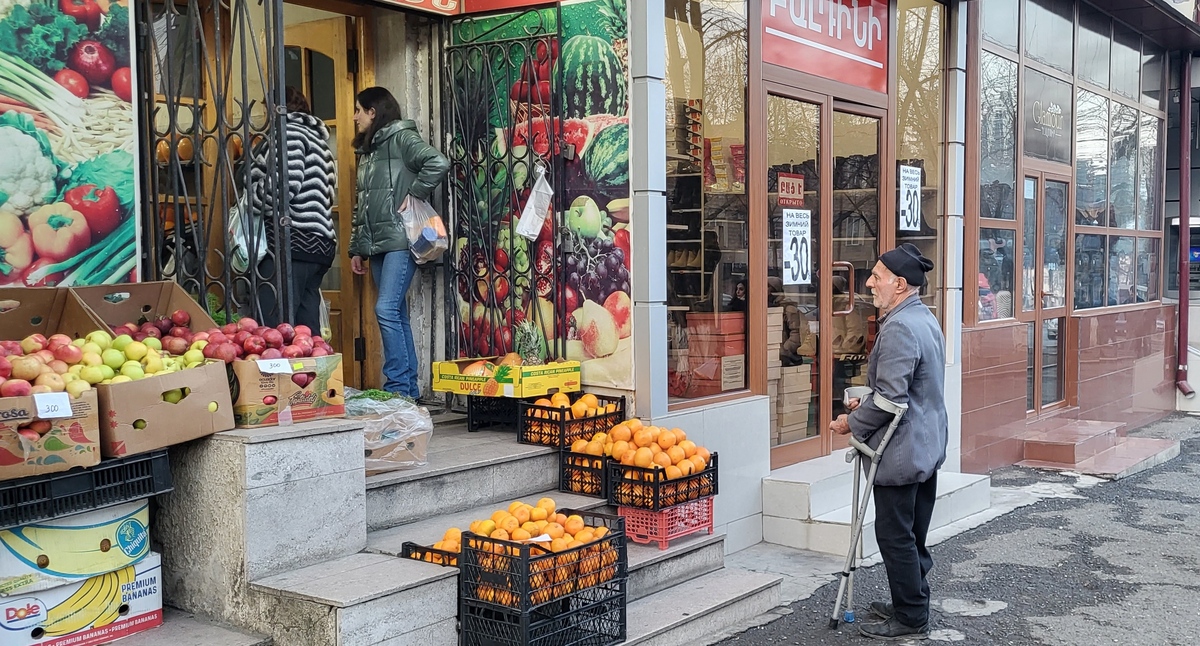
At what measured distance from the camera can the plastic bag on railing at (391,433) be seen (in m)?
5.37

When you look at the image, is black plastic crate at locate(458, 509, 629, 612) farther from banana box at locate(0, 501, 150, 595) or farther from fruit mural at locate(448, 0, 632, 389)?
fruit mural at locate(448, 0, 632, 389)

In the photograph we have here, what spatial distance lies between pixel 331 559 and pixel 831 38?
5421 mm

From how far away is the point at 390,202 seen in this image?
6719mm

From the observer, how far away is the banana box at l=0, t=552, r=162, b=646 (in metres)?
3.82

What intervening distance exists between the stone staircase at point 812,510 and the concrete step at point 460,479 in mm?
1708

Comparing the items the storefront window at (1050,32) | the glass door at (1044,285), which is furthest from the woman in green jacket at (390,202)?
the storefront window at (1050,32)

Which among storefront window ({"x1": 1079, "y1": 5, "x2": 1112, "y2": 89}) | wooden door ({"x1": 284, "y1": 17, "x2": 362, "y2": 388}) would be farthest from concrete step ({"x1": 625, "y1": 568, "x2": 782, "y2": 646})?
storefront window ({"x1": 1079, "y1": 5, "x2": 1112, "y2": 89})

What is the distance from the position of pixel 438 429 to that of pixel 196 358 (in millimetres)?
2348

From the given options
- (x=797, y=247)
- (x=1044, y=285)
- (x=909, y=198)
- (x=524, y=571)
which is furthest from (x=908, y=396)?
(x=1044, y=285)

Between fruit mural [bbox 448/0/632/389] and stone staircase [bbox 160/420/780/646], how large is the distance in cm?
150

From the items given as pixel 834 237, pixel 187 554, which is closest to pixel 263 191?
pixel 187 554

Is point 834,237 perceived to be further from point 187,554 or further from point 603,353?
point 187,554

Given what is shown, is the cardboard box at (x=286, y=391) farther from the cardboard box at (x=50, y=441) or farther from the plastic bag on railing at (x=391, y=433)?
the cardboard box at (x=50, y=441)

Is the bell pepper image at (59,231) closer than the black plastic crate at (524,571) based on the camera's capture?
No
